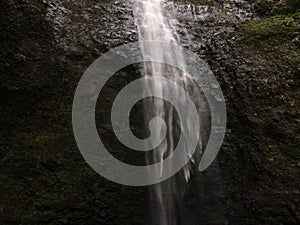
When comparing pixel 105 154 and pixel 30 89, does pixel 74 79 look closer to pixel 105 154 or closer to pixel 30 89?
pixel 30 89

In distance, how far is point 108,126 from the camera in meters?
4.46

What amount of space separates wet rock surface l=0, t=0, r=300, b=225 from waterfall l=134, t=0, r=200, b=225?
0.51ft

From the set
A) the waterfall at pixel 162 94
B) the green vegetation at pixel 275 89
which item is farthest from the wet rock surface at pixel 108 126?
the waterfall at pixel 162 94

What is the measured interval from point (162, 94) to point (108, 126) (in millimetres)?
910

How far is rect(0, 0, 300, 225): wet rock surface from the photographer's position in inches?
156

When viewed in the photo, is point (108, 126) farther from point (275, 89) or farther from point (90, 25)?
point (275, 89)

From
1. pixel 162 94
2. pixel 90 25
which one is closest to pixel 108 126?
pixel 162 94

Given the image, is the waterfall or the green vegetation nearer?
the waterfall

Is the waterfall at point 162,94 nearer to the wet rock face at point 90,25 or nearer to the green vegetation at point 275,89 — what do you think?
the wet rock face at point 90,25

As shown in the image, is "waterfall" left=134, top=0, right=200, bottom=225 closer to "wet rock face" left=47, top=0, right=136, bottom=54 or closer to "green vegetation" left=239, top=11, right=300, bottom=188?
"wet rock face" left=47, top=0, right=136, bottom=54

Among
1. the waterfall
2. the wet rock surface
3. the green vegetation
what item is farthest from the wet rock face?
the green vegetation

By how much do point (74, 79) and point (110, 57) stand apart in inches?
26.1

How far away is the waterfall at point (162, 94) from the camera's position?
4074 mm

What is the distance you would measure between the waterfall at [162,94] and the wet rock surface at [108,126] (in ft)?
Result: 0.51
